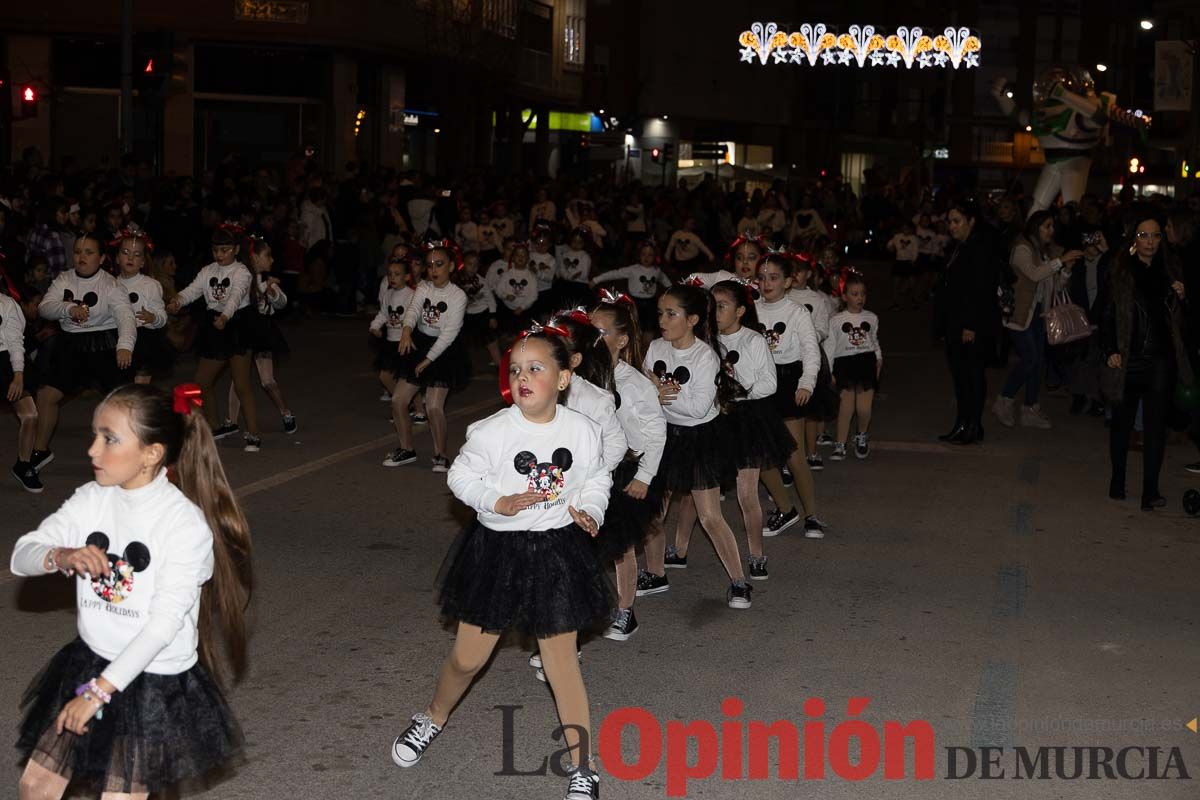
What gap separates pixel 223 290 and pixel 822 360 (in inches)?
187

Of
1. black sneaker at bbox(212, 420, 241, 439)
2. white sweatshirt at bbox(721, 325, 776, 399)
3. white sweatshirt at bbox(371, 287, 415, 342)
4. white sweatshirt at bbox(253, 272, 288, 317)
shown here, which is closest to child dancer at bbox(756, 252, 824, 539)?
white sweatshirt at bbox(721, 325, 776, 399)

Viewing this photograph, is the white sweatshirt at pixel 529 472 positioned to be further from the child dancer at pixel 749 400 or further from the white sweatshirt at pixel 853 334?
the white sweatshirt at pixel 853 334

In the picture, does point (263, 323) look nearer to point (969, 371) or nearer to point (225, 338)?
point (225, 338)

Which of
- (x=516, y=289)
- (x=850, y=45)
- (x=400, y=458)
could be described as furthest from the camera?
(x=850, y=45)

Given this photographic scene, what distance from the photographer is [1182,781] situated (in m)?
5.76

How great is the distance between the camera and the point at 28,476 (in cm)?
1045

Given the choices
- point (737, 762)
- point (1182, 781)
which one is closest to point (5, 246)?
point (737, 762)

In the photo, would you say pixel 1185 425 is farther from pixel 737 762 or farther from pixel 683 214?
pixel 683 214

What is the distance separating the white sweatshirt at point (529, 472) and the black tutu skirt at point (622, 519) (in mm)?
1195

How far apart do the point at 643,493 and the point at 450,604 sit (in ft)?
4.75

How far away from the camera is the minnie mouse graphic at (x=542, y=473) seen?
5.52 meters

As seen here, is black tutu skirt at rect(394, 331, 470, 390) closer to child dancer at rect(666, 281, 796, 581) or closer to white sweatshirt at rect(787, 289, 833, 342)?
white sweatshirt at rect(787, 289, 833, 342)

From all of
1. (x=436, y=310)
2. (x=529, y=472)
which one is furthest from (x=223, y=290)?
(x=529, y=472)

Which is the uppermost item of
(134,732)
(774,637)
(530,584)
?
(530,584)
